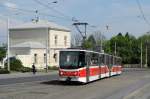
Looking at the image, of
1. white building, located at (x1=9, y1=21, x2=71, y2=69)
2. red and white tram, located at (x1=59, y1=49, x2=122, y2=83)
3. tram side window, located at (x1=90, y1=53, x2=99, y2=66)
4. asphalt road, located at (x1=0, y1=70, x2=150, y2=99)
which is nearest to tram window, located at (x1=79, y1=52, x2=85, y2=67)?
red and white tram, located at (x1=59, y1=49, x2=122, y2=83)

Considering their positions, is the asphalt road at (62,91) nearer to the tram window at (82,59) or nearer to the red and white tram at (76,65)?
the red and white tram at (76,65)

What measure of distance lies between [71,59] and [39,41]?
192 feet

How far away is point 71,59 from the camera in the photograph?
118ft

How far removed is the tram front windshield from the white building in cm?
4884

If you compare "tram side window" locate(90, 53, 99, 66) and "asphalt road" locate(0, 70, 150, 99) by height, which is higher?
"tram side window" locate(90, 53, 99, 66)

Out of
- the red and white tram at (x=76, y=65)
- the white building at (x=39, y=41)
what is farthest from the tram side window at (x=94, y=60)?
the white building at (x=39, y=41)

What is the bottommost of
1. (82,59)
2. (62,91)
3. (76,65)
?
(62,91)

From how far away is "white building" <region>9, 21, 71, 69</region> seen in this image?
289 ft

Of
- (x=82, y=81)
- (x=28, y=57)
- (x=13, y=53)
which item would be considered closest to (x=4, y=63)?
(x=28, y=57)

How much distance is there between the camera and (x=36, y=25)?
94.5m

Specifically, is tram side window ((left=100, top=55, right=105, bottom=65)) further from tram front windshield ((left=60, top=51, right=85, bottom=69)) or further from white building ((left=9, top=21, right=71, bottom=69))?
white building ((left=9, top=21, right=71, bottom=69))

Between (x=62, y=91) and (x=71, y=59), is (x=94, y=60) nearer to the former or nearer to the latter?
(x=71, y=59)

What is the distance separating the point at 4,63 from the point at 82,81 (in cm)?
4231

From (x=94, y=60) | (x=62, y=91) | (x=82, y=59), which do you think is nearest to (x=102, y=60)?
(x=94, y=60)
